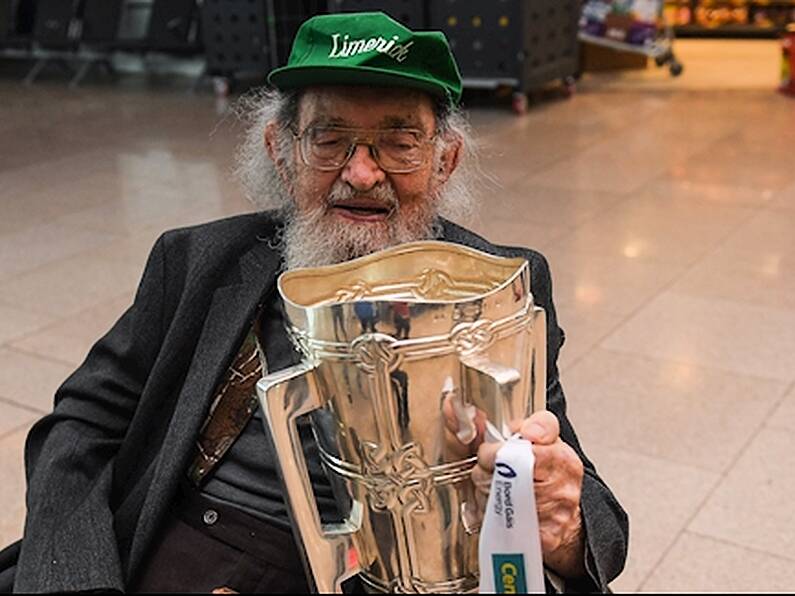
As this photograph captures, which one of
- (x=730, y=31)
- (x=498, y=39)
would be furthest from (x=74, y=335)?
(x=730, y=31)

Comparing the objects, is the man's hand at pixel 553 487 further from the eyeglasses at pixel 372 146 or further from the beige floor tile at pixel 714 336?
the beige floor tile at pixel 714 336

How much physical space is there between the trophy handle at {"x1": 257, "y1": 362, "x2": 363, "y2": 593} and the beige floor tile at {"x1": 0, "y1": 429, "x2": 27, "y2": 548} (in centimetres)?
144

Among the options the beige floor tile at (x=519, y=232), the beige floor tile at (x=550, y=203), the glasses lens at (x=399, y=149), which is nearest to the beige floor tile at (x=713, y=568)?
the glasses lens at (x=399, y=149)

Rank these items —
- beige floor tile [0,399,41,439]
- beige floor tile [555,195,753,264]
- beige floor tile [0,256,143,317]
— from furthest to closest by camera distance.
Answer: beige floor tile [555,195,753,264] → beige floor tile [0,256,143,317] → beige floor tile [0,399,41,439]

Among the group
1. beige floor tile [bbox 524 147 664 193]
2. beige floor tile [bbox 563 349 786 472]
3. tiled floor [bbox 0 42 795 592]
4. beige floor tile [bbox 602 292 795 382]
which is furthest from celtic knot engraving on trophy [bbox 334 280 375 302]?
beige floor tile [bbox 524 147 664 193]

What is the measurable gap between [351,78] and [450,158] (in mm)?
238

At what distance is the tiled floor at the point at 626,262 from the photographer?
2301 mm

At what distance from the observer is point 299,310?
900 millimetres

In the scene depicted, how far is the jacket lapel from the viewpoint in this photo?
50.1 inches

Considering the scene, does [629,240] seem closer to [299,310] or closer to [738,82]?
[299,310]

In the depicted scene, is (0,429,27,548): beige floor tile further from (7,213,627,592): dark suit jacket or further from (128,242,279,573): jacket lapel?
(128,242,279,573): jacket lapel

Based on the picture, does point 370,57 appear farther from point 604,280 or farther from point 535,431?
point 604,280

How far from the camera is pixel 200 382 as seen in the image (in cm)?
130

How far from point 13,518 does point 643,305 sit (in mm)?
2038
